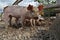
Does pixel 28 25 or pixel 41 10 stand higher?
pixel 41 10

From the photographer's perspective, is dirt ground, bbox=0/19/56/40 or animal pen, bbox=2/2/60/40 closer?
dirt ground, bbox=0/19/56/40

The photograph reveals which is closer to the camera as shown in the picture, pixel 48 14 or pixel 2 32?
pixel 2 32

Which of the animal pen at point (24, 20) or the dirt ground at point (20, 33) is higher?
the animal pen at point (24, 20)

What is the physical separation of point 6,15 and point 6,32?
15.6 inches

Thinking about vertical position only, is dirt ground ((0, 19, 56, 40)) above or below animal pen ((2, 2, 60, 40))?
below

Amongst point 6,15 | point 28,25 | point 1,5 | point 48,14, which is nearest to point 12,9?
point 6,15

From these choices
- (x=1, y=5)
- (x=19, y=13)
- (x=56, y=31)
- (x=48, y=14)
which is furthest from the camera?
(x=1, y=5)

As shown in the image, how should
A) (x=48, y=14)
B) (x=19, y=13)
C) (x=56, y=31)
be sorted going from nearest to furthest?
(x=56, y=31) → (x=19, y=13) → (x=48, y=14)

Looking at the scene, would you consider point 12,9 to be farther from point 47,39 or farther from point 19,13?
point 47,39

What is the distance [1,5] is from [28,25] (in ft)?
3.48

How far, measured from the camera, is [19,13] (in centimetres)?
245

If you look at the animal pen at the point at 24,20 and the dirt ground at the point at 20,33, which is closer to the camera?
the dirt ground at the point at 20,33

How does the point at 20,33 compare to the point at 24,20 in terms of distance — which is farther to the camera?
the point at 24,20

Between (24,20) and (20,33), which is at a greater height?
(24,20)
